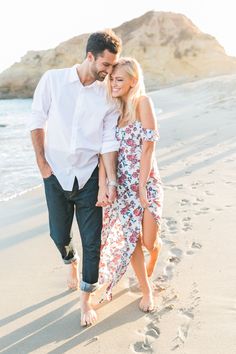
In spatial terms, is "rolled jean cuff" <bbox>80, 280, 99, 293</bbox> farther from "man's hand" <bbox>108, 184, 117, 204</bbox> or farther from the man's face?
the man's face

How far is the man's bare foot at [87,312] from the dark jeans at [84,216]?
6 cm

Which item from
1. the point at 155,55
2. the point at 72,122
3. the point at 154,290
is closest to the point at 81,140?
the point at 72,122

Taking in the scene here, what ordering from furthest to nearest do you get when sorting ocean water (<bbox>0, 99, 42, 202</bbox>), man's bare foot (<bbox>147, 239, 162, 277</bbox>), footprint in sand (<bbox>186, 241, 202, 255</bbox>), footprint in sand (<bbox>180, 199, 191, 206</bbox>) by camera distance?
1. ocean water (<bbox>0, 99, 42, 202</bbox>)
2. footprint in sand (<bbox>180, 199, 191, 206</bbox>)
3. footprint in sand (<bbox>186, 241, 202, 255</bbox>)
4. man's bare foot (<bbox>147, 239, 162, 277</bbox>)

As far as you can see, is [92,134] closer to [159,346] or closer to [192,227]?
[159,346]

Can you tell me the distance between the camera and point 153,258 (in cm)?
347

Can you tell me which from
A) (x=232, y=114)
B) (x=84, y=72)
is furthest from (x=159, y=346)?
(x=232, y=114)

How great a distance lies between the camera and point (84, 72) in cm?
299

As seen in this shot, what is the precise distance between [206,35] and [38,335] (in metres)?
56.2

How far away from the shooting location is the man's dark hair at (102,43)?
2.86 metres

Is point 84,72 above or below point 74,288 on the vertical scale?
above

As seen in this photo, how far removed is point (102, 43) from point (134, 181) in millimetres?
899

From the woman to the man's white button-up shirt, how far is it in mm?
97

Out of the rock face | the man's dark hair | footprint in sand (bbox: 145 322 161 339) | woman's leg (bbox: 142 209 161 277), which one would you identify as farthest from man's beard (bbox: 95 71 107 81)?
the rock face

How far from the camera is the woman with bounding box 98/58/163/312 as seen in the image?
122 inches
